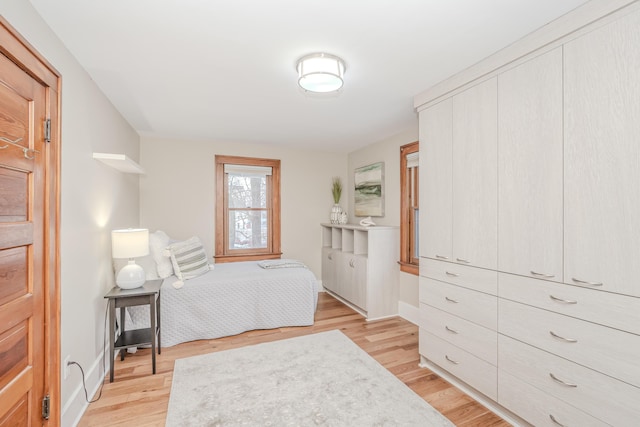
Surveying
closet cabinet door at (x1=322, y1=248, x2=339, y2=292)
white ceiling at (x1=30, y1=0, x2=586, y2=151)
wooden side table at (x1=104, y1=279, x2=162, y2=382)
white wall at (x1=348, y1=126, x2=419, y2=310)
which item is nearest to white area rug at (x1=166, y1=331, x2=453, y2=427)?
wooden side table at (x1=104, y1=279, x2=162, y2=382)

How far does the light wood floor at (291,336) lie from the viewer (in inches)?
80.0

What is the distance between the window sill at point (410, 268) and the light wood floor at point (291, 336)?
63cm

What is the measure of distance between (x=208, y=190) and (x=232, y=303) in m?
1.86

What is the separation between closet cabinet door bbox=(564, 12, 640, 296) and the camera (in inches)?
55.4

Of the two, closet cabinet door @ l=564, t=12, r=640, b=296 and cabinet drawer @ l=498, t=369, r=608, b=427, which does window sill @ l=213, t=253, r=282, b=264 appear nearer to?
cabinet drawer @ l=498, t=369, r=608, b=427

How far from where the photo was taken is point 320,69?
6.61 feet

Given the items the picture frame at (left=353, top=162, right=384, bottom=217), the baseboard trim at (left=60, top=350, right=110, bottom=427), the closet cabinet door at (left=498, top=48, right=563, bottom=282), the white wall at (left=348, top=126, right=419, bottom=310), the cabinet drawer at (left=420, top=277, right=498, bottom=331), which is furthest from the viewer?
the picture frame at (left=353, top=162, right=384, bottom=217)

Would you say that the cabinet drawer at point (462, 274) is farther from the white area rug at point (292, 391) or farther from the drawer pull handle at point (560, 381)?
the white area rug at point (292, 391)

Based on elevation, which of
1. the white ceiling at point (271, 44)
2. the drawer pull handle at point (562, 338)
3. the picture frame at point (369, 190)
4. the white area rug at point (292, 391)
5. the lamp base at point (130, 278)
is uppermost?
the white ceiling at point (271, 44)

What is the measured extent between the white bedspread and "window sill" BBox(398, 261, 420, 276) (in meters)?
1.19

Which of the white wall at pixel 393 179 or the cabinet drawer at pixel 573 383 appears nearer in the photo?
→ the cabinet drawer at pixel 573 383

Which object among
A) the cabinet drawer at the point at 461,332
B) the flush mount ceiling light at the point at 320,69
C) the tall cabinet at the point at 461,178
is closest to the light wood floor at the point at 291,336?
the cabinet drawer at the point at 461,332

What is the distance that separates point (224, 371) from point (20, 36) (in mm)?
2532

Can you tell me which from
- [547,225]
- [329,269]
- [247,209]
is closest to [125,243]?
[247,209]
